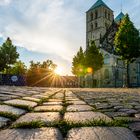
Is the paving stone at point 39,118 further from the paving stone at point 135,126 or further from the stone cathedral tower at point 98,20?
the stone cathedral tower at point 98,20

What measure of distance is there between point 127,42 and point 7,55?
22.4 metres

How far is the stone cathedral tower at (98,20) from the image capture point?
2640 inches

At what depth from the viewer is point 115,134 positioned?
208 cm

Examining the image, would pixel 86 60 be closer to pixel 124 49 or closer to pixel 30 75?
pixel 30 75

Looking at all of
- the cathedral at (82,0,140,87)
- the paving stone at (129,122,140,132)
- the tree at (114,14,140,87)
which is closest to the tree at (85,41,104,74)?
the cathedral at (82,0,140,87)

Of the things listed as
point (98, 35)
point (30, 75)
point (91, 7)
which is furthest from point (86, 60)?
point (91, 7)

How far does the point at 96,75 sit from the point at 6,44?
2091 centimetres

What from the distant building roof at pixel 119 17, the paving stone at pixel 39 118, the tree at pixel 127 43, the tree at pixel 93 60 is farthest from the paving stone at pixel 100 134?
the distant building roof at pixel 119 17

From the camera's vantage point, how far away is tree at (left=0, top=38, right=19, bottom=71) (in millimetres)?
46938

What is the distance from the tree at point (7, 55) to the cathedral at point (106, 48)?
15.1 meters

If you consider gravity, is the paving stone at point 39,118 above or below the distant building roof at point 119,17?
below

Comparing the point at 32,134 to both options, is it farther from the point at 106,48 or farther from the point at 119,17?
the point at 119,17

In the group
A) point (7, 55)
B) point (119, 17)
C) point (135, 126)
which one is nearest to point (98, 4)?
point (119, 17)

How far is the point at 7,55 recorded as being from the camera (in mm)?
47312
